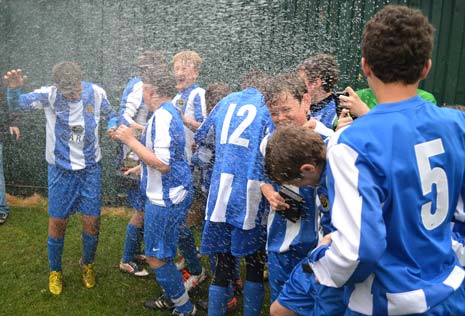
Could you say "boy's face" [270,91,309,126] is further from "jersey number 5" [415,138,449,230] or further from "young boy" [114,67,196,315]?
"jersey number 5" [415,138,449,230]

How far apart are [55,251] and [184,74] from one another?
6.90 feet

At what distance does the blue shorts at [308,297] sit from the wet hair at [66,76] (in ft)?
8.73

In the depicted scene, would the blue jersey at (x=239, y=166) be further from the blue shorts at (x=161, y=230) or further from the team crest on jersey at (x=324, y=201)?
the team crest on jersey at (x=324, y=201)

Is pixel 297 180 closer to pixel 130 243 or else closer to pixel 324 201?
pixel 324 201

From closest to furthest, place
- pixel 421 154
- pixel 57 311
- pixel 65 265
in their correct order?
1. pixel 421 154
2. pixel 57 311
3. pixel 65 265

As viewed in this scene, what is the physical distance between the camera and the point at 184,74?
510 cm

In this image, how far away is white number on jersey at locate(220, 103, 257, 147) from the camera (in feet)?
11.2

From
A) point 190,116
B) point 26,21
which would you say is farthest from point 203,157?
point 26,21

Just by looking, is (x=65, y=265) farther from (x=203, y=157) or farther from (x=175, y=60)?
(x=175, y=60)

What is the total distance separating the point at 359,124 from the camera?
1.77 m

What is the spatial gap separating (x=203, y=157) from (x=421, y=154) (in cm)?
305

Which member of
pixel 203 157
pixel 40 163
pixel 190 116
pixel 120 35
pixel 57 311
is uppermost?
pixel 120 35

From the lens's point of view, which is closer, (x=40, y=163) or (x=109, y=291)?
(x=109, y=291)

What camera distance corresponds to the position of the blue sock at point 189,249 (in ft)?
14.4
